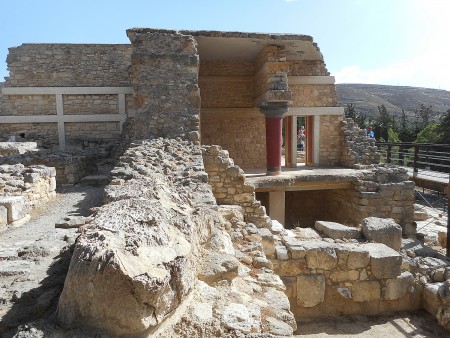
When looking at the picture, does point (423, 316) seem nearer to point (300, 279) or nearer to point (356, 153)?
point (300, 279)

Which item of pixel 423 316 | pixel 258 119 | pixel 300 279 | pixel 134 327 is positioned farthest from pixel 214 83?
pixel 134 327

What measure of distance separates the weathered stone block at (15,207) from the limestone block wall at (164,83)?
378 centimetres

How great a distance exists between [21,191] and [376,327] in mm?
5796

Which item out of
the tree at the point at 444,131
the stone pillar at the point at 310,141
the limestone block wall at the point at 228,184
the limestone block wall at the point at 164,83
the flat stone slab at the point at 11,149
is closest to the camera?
the limestone block wall at the point at 228,184

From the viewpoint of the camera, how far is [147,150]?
6.81 metres

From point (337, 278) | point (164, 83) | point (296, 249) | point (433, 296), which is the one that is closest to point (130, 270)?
point (296, 249)

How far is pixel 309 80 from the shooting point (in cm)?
1231

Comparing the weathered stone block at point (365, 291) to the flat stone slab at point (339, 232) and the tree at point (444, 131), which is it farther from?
the tree at point (444, 131)

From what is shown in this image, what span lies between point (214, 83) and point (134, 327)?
11776 millimetres

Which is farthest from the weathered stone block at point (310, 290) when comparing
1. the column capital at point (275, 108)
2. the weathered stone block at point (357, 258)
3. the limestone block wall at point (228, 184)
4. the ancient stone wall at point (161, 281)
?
the column capital at point (275, 108)

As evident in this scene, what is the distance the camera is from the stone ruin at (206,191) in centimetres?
200

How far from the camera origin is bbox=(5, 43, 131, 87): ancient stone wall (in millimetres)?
12102

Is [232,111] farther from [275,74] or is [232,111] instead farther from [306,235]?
[306,235]

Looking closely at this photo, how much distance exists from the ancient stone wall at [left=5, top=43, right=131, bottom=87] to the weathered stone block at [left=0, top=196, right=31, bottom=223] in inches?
344
